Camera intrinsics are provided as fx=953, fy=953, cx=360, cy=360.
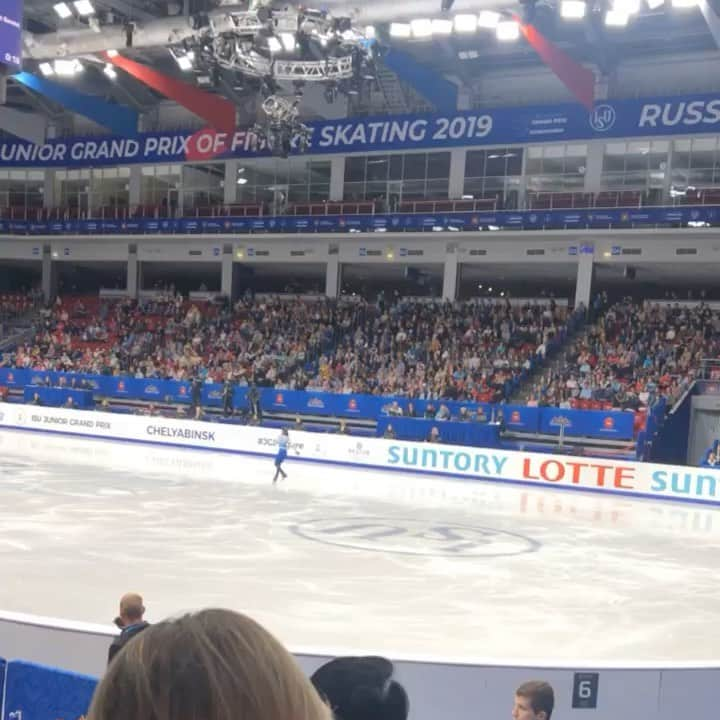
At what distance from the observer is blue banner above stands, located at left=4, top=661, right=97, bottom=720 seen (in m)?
4.18

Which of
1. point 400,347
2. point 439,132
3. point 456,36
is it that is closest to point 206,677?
point 400,347

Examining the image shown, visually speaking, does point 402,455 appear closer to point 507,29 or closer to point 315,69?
point 315,69

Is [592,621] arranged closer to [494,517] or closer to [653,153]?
[494,517]

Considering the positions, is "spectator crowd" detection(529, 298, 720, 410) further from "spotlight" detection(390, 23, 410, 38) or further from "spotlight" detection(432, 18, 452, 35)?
"spotlight" detection(390, 23, 410, 38)

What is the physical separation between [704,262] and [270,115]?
638 inches

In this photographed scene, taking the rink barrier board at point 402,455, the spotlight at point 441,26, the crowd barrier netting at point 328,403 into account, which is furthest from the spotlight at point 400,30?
the rink barrier board at point 402,455

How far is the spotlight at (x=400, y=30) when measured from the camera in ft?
89.6

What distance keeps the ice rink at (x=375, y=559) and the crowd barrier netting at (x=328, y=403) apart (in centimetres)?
465

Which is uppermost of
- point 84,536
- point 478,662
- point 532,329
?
point 532,329

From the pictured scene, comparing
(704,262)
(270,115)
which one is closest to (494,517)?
(270,115)

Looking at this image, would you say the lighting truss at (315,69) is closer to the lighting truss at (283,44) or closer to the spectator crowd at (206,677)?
the lighting truss at (283,44)

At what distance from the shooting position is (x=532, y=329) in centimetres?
3262


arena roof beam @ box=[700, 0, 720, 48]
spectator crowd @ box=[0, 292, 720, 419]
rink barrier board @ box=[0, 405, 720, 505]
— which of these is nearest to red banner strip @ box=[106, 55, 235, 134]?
spectator crowd @ box=[0, 292, 720, 419]

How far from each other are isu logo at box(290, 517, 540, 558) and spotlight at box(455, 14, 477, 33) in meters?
14.9
